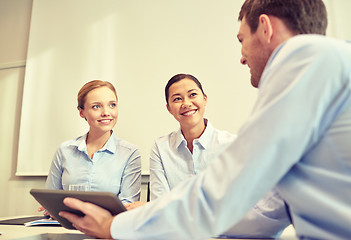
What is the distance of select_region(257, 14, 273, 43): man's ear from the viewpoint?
3.02 ft

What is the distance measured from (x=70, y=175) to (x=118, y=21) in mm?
1658

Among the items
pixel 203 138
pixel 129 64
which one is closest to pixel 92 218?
pixel 203 138

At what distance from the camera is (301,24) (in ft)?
2.97

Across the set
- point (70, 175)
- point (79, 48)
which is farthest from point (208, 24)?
point (70, 175)

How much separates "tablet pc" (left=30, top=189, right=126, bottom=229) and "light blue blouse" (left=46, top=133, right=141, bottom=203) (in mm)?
1060

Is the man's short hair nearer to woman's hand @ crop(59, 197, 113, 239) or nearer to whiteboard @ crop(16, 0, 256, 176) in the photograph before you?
woman's hand @ crop(59, 197, 113, 239)

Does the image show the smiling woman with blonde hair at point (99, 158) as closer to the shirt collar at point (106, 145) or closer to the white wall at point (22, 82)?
the shirt collar at point (106, 145)

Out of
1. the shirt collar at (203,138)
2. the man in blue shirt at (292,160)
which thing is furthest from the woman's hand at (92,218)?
the shirt collar at (203,138)

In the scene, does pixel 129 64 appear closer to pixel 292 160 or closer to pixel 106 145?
pixel 106 145

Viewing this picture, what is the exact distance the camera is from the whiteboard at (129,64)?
2689mm

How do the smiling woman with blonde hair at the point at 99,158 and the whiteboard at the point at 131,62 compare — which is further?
the whiteboard at the point at 131,62

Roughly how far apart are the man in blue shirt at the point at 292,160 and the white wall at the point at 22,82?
196 centimetres

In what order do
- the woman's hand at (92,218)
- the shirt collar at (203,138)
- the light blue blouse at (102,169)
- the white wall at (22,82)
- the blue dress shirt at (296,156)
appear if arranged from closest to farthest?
the blue dress shirt at (296,156) < the woman's hand at (92,218) < the shirt collar at (203,138) < the light blue blouse at (102,169) < the white wall at (22,82)

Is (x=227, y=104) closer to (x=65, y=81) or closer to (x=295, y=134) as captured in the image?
(x=65, y=81)
